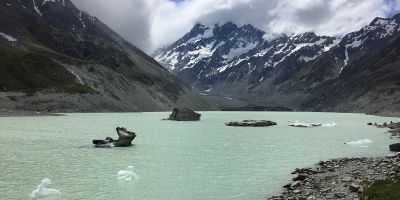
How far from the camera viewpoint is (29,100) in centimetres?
19412

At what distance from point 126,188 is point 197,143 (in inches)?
1501

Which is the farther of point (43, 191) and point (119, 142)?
point (119, 142)

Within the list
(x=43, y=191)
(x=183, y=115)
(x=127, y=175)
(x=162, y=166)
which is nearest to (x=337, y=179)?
(x=127, y=175)

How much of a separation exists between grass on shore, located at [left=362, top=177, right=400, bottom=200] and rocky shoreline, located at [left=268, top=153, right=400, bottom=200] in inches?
35.9

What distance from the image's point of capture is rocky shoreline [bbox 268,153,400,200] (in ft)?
98.3

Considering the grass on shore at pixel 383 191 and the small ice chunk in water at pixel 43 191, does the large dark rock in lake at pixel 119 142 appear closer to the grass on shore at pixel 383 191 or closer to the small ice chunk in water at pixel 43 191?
the small ice chunk in water at pixel 43 191

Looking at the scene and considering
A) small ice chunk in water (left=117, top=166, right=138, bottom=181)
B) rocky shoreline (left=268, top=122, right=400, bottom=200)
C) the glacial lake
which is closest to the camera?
rocky shoreline (left=268, top=122, right=400, bottom=200)

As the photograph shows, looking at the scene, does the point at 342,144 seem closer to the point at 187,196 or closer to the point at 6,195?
the point at 187,196

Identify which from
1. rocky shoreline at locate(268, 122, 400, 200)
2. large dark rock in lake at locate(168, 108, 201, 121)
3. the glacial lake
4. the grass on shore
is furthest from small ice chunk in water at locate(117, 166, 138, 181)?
large dark rock in lake at locate(168, 108, 201, 121)

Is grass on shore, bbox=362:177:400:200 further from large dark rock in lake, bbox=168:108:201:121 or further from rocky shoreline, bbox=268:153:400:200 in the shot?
large dark rock in lake, bbox=168:108:201:121

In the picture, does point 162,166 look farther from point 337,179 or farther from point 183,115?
point 183,115

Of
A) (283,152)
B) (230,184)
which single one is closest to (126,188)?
(230,184)

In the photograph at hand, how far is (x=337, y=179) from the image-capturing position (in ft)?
116

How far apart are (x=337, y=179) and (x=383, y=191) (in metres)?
9.30
